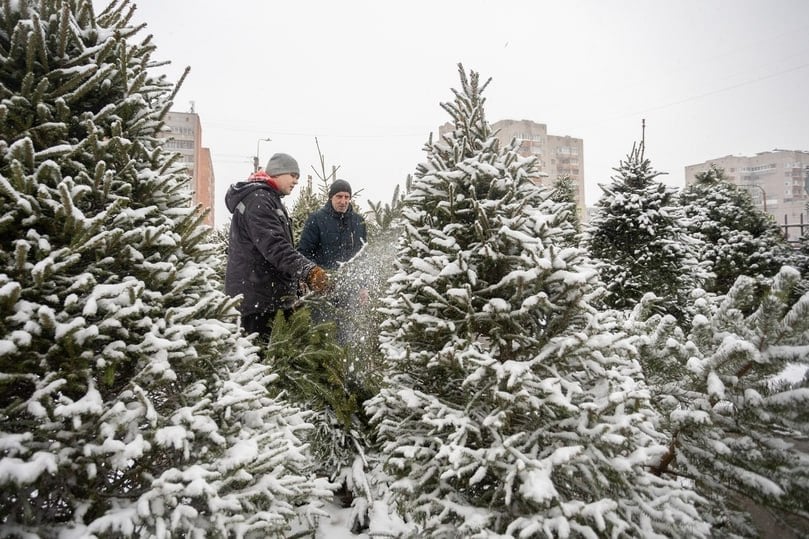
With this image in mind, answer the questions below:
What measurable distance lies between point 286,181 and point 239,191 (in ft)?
1.41

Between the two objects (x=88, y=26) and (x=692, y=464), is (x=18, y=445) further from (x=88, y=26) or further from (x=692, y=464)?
(x=692, y=464)

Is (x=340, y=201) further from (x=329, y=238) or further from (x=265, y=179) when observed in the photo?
(x=265, y=179)

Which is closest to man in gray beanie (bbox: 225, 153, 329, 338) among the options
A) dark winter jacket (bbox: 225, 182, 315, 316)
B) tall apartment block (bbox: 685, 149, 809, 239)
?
dark winter jacket (bbox: 225, 182, 315, 316)

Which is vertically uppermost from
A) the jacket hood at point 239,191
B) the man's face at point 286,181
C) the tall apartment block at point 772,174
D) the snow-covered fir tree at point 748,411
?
the tall apartment block at point 772,174

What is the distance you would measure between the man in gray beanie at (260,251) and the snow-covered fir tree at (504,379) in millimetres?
1473

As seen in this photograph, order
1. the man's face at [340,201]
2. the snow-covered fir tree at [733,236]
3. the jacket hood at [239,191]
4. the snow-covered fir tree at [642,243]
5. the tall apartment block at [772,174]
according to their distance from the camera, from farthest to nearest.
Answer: the tall apartment block at [772,174] → the snow-covered fir tree at [733,236] → the snow-covered fir tree at [642,243] → the man's face at [340,201] → the jacket hood at [239,191]

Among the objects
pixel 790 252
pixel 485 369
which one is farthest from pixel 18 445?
pixel 790 252

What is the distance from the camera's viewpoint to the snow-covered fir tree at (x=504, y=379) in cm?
198

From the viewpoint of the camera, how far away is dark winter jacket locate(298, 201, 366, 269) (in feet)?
17.3

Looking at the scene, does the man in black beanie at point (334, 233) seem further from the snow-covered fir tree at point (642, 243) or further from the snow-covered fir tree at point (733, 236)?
the snow-covered fir tree at point (733, 236)

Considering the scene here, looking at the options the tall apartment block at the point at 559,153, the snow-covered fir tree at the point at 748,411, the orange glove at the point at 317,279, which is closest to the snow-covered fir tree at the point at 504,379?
the snow-covered fir tree at the point at 748,411

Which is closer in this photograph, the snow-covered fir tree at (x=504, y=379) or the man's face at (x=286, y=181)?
the snow-covered fir tree at (x=504, y=379)

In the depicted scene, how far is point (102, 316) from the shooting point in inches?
71.9

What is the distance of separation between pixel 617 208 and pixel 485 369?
238 inches
